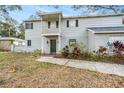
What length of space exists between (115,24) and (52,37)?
601 centimetres

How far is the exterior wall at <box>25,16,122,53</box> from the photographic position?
17.8m

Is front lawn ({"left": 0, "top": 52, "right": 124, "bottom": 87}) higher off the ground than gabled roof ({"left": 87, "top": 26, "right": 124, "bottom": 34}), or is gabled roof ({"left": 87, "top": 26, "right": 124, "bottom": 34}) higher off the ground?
gabled roof ({"left": 87, "top": 26, "right": 124, "bottom": 34})

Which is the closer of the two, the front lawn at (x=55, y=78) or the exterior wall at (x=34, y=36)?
the front lawn at (x=55, y=78)

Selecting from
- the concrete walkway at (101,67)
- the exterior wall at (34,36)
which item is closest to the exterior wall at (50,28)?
the exterior wall at (34,36)

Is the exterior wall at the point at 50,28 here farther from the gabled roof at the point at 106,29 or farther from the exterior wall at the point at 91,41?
A: the gabled roof at the point at 106,29

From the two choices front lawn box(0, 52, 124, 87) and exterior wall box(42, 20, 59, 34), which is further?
exterior wall box(42, 20, 59, 34)

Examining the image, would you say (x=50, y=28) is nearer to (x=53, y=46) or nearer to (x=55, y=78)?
(x=53, y=46)

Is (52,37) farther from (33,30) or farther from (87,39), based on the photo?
(87,39)

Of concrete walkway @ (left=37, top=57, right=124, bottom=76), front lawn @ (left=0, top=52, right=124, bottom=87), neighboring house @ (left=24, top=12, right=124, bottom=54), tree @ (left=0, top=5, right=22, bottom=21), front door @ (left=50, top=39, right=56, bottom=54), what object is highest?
tree @ (left=0, top=5, right=22, bottom=21)

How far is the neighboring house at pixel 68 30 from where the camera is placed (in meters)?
16.9

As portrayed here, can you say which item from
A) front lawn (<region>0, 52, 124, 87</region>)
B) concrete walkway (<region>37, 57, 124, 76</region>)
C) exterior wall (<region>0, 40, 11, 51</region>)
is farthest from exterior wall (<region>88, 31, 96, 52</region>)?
exterior wall (<region>0, 40, 11, 51</region>)

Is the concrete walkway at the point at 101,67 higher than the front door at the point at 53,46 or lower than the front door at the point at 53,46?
lower

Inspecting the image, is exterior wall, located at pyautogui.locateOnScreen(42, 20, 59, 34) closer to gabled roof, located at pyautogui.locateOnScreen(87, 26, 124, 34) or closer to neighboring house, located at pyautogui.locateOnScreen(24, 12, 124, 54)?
neighboring house, located at pyautogui.locateOnScreen(24, 12, 124, 54)

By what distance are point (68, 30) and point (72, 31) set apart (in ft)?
1.36
